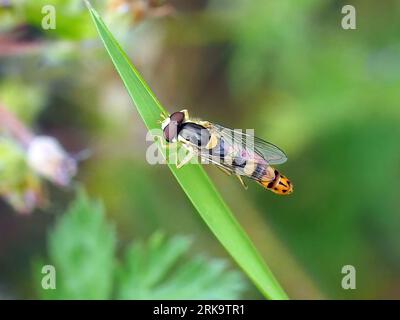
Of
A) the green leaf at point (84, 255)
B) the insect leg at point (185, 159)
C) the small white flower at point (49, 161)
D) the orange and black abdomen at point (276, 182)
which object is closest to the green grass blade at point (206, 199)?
the insect leg at point (185, 159)

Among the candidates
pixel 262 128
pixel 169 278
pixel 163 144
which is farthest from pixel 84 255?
pixel 262 128

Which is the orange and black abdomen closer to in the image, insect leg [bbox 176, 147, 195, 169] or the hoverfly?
the hoverfly

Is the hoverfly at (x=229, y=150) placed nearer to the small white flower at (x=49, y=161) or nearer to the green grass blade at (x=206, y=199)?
the green grass blade at (x=206, y=199)

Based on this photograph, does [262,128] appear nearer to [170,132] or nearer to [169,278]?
[169,278]

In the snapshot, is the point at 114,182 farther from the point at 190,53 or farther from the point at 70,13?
the point at 70,13

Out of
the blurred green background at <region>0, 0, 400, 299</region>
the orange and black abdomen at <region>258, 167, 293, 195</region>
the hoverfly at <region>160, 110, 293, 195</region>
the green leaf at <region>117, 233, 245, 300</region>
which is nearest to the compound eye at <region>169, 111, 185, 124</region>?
the hoverfly at <region>160, 110, 293, 195</region>
